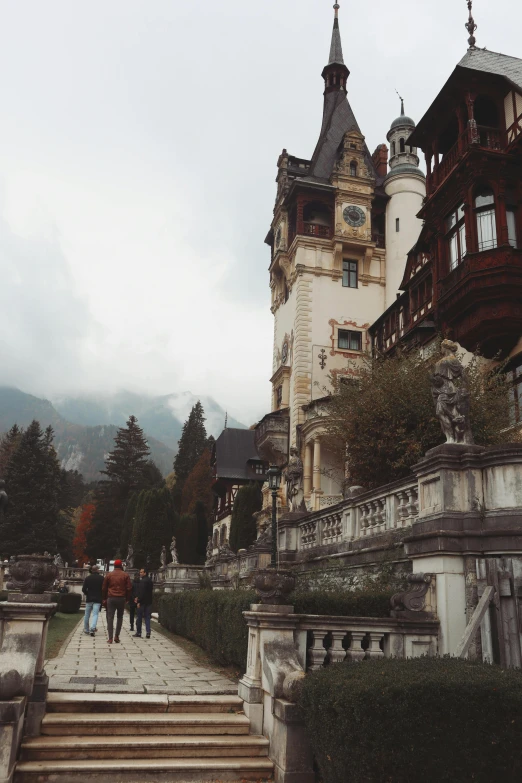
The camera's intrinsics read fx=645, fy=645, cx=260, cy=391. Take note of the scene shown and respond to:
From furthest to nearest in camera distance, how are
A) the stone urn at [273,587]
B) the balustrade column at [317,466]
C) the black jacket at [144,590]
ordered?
the balustrade column at [317,466]
the black jacket at [144,590]
the stone urn at [273,587]

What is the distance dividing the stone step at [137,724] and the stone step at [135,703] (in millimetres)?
86

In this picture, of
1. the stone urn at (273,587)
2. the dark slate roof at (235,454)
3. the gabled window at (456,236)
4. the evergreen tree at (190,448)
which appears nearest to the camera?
the stone urn at (273,587)

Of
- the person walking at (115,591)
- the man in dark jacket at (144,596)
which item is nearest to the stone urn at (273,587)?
the person walking at (115,591)

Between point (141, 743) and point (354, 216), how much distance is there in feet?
127

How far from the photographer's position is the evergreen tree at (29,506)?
181 feet

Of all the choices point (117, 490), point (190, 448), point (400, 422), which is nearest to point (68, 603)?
point (400, 422)

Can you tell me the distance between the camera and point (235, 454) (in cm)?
6100

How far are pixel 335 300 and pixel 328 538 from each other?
27.2 meters

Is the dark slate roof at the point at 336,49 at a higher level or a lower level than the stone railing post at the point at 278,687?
higher

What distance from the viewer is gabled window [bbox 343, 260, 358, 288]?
41.8 metres

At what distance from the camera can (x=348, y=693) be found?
19.0 ft

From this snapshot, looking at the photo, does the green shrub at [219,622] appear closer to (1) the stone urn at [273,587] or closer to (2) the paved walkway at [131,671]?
(2) the paved walkway at [131,671]

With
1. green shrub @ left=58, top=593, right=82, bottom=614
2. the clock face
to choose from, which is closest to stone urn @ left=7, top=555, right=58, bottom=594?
green shrub @ left=58, top=593, right=82, bottom=614

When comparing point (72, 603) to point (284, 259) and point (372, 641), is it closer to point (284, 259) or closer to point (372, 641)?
point (284, 259)
